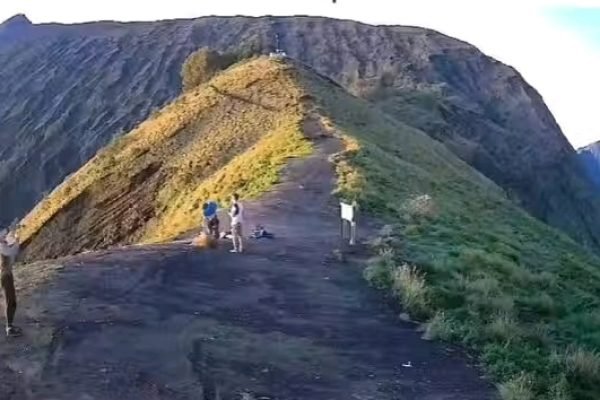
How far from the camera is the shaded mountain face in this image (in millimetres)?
65625

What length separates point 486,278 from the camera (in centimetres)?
1583

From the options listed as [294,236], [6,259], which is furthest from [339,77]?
[6,259]

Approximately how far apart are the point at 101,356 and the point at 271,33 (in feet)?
269

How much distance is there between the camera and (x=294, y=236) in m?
19.0

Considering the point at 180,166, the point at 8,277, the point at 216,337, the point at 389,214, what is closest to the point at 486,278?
the point at 216,337

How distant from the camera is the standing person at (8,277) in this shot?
11.5m

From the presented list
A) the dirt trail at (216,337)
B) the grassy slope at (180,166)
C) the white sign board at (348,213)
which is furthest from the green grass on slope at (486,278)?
the grassy slope at (180,166)

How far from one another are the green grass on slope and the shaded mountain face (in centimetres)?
2906

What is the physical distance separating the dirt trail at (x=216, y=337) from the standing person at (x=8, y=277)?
0.25 meters

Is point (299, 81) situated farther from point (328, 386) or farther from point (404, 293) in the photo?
point (328, 386)

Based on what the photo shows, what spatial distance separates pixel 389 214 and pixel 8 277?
11392mm

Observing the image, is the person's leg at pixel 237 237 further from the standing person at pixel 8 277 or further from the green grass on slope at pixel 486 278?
the standing person at pixel 8 277

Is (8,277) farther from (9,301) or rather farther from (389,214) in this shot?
(389,214)

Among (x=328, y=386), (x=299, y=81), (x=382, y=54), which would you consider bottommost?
(x=328, y=386)
